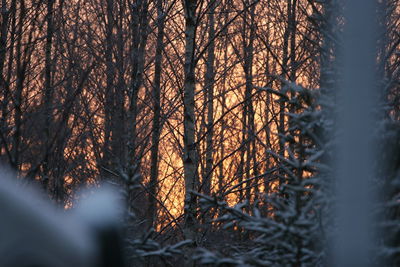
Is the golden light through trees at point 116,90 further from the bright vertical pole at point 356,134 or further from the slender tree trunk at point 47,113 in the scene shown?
the bright vertical pole at point 356,134

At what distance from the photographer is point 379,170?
2.78 metres

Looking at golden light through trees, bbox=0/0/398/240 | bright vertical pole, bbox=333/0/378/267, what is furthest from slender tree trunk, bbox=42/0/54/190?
bright vertical pole, bbox=333/0/378/267

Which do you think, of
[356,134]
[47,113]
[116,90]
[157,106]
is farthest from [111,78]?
[356,134]

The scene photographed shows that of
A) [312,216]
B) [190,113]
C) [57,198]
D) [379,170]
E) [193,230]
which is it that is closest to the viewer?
[379,170]

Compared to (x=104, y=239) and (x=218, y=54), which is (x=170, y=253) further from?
(x=218, y=54)

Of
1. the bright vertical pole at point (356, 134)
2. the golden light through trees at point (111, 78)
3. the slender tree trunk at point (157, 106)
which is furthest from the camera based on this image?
the slender tree trunk at point (157, 106)

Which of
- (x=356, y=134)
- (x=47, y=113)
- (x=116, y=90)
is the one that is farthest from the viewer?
(x=116, y=90)

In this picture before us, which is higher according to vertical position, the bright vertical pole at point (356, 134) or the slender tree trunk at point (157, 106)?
the slender tree trunk at point (157, 106)

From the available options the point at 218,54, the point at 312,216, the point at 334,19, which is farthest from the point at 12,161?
the point at 218,54

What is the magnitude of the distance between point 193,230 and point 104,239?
3.95 meters

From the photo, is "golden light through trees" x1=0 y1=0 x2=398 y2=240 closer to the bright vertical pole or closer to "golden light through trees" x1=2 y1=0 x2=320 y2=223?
"golden light through trees" x1=2 y1=0 x2=320 y2=223

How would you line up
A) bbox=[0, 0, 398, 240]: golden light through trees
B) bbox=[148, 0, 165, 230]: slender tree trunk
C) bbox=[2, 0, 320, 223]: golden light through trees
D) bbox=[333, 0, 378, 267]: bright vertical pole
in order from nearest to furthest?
bbox=[333, 0, 378, 267]: bright vertical pole < bbox=[0, 0, 398, 240]: golden light through trees < bbox=[2, 0, 320, 223]: golden light through trees < bbox=[148, 0, 165, 230]: slender tree trunk

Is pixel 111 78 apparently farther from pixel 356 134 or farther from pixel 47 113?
pixel 356 134

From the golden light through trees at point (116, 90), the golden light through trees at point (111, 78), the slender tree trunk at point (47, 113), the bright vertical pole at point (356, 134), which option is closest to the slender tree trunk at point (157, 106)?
the golden light through trees at point (116, 90)
